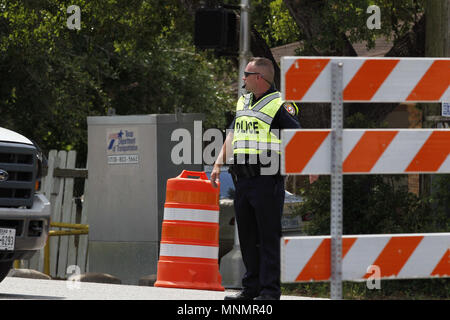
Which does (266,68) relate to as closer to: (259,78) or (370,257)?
(259,78)

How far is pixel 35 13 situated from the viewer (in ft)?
58.5

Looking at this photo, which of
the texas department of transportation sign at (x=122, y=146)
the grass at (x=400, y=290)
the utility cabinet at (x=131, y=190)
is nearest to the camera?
the grass at (x=400, y=290)

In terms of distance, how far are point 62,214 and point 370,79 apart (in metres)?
9.01

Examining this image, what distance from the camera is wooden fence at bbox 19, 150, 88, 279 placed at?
1544 centimetres

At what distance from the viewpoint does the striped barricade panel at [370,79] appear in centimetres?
738

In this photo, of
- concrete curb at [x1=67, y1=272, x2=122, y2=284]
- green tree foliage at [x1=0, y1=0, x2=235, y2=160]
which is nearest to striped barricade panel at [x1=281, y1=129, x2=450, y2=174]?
concrete curb at [x1=67, y1=272, x2=122, y2=284]

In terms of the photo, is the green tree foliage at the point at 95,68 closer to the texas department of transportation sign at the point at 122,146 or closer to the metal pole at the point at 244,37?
the metal pole at the point at 244,37

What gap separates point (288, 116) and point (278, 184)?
0.54 m

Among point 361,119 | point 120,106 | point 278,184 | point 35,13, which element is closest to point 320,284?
point 361,119

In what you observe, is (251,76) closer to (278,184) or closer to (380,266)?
(278,184)

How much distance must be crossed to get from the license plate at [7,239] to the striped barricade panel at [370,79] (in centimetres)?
310

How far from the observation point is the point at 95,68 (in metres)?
26.9

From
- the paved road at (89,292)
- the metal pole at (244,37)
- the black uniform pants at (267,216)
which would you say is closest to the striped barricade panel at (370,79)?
the black uniform pants at (267,216)

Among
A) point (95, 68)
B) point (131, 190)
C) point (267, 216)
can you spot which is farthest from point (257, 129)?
point (95, 68)
